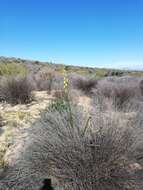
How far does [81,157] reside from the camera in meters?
3.27

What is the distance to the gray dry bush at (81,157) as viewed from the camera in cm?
324

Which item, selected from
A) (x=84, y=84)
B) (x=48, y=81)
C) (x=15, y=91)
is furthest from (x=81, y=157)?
(x=84, y=84)

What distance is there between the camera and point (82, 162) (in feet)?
10.8

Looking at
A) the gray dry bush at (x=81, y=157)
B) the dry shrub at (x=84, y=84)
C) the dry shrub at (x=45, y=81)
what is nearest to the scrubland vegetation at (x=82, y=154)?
the gray dry bush at (x=81, y=157)

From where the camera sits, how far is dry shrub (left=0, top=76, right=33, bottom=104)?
940 centimetres

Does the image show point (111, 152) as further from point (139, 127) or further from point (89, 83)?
point (89, 83)

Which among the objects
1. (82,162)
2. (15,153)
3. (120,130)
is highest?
(120,130)

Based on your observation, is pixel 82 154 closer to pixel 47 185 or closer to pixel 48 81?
pixel 47 185

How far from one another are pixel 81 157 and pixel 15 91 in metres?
6.89

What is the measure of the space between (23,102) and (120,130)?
614 cm

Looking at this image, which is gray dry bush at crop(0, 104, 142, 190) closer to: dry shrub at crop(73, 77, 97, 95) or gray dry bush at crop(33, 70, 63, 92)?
gray dry bush at crop(33, 70, 63, 92)

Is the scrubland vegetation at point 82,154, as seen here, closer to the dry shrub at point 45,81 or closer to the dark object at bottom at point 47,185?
the dark object at bottom at point 47,185

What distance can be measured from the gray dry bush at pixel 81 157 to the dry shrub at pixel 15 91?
5770 millimetres

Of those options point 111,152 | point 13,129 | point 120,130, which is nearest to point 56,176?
point 111,152
